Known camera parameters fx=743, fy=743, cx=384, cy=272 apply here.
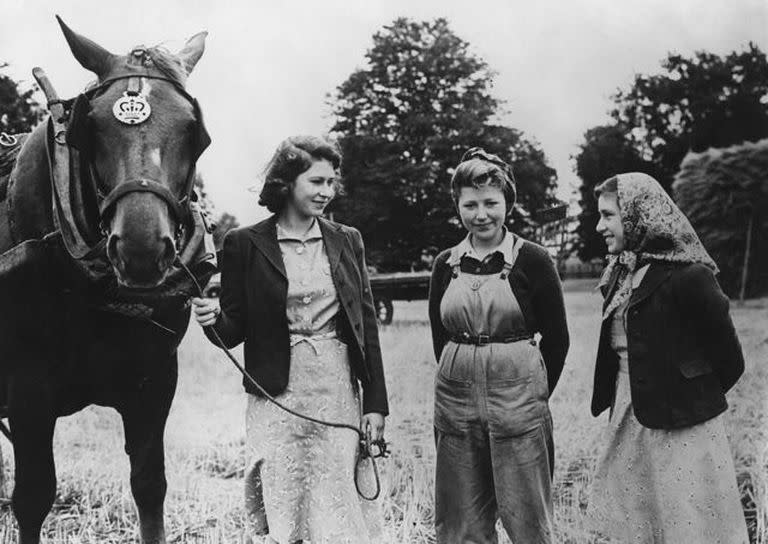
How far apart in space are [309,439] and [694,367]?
1.46m

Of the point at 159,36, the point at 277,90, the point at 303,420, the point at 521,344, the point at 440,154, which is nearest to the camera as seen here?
the point at 303,420

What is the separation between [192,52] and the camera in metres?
2.95

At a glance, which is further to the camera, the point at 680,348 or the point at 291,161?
the point at 680,348

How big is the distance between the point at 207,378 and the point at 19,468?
10.5 ft

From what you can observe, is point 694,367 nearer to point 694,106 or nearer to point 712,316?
point 712,316

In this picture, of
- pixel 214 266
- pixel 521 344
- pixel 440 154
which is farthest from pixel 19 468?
pixel 440 154

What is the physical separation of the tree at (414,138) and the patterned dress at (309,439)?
1865 mm

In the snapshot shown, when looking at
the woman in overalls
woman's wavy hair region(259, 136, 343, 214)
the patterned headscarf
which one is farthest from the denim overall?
woman's wavy hair region(259, 136, 343, 214)

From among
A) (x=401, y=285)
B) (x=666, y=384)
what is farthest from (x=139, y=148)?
(x=401, y=285)

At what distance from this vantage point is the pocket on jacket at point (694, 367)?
277 cm

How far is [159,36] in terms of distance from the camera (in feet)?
14.0

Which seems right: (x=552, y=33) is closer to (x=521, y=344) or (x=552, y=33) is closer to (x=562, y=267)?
(x=562, y=267)

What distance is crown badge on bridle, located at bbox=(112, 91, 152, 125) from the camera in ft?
7.91

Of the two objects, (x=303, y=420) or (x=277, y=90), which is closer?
(x=303, y=420)
